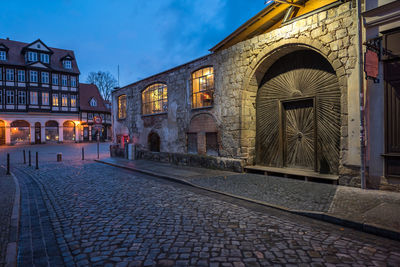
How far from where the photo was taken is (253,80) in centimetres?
902

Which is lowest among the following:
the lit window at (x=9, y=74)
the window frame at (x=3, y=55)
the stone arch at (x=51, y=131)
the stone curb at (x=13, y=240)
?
the stone curb at (x=13, y=240)

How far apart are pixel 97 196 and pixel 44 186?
261cm

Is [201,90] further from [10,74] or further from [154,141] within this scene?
[10,74]

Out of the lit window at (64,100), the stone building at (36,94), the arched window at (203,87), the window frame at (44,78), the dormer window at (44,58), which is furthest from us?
the lit window at (64,100)

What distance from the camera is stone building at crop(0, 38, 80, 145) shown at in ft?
107

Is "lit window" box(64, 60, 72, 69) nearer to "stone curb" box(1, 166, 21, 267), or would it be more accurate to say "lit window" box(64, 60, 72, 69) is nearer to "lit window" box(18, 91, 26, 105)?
"lit window" box(18, 91, 26, 105)

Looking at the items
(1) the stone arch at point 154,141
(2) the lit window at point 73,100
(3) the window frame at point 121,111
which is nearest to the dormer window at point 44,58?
(2) the lit window at point 73,100

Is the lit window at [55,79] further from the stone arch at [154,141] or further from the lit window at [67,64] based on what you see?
the stone arch at [154,141]

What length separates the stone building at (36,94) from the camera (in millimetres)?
32531

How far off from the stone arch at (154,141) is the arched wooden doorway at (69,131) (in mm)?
29090

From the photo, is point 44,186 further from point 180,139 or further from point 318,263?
point 318,263

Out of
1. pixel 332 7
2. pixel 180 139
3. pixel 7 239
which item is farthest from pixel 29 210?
pixel 332 7

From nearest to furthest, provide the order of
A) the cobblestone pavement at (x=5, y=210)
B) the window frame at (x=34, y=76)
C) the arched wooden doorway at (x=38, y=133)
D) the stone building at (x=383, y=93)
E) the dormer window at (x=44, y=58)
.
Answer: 1. the cobblestone pavement at (x=5, y=210)
2. the stone building at (x=383, y=93)
3. the window frame at (x=34, y=76)
4. the arched wooden doorway at (x=38, y=133)
5. the dormer window at (x=44, y=58)

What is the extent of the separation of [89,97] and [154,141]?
32834mm
